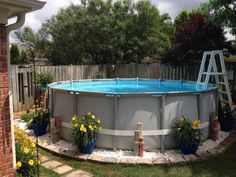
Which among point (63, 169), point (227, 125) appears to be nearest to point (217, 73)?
point (227, 125)

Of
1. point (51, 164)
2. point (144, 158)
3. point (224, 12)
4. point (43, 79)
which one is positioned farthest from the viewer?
point (43, 79)

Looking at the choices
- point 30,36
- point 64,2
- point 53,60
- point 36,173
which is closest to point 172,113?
point 36,173

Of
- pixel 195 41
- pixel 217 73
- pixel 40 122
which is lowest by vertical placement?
pixel 40 122

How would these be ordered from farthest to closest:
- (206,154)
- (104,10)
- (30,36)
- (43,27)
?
(30,36) < (43,27) < (104,10) < (206,154)

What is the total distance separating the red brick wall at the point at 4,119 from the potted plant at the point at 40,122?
130 inches

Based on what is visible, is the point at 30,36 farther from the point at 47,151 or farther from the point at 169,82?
the point at 47,151

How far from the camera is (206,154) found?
17.5ft

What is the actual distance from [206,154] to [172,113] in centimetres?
111

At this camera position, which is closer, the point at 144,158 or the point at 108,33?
the point at 144,158

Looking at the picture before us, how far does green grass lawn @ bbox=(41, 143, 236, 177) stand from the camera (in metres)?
4.55

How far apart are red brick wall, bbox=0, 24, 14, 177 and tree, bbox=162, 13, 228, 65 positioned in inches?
352

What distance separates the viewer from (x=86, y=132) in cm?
521

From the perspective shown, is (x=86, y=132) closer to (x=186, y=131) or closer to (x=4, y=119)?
(x=186, y=131)

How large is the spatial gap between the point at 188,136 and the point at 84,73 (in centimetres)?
1000
